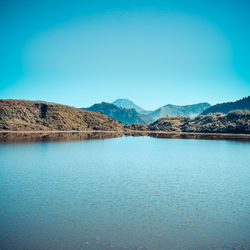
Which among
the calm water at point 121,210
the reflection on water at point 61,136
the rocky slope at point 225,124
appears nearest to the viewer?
the calm water at point 121,210

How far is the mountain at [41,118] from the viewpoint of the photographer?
154500 millimetres

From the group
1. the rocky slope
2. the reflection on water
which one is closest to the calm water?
the reflection on water

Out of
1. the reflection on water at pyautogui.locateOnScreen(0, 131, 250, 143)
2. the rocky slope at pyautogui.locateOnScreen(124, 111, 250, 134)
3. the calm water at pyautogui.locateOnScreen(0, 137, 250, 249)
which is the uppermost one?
the rocky slope at pyautogui.locateOnScreen(124, 111, 250, 134)

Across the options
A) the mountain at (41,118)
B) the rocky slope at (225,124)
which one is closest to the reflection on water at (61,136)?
the rocky slope at (225,124)

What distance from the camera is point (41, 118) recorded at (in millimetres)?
175500

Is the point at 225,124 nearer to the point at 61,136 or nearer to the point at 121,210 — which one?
the point at 61,136

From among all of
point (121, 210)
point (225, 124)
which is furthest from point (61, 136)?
point (225, 124)

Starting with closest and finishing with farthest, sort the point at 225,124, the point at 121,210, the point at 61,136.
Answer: the point at 121,210 < the point at 61,136 < the point at 225,124

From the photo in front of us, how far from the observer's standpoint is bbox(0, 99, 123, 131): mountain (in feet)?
507

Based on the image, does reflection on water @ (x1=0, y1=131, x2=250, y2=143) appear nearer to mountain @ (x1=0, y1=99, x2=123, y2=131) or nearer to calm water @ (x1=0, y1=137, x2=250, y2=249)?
mountain @ (x1=0, y1=99, x2=123, y2=131)

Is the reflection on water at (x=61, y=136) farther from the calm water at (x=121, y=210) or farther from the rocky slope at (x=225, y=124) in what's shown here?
the calm water at (x=121, y=210)

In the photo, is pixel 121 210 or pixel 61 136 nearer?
pixel 121 210

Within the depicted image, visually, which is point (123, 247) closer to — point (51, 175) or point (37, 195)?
point (37, 195)

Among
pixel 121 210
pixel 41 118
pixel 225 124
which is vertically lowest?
pixel 121 210
